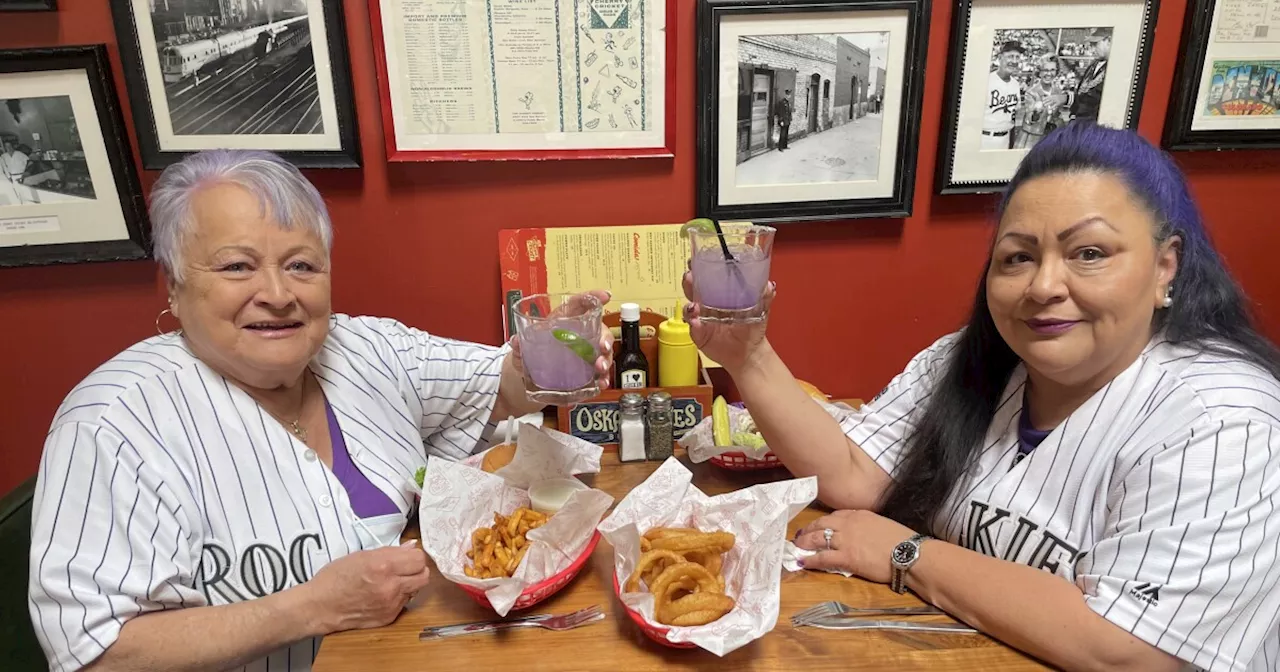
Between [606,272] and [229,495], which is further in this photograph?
[606,272]

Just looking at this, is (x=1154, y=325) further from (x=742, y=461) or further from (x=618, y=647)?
(x=618, y=647)

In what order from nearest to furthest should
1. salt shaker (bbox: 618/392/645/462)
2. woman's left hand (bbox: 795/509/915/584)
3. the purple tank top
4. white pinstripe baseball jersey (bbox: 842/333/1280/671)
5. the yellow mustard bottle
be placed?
white pinstripe baseball jersey (bbox: 842/333/1280/671) → woman's left hand (bbox: 795/509/915/584) → the purple tank top → salt shaker (bbox: 618/392/645/462) → the yellow mustard bottle

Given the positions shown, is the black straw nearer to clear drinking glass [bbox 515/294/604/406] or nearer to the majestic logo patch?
→ clear drinking glass [bbox 515/294/604/406]

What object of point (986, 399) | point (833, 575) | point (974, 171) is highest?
point (974, 171)

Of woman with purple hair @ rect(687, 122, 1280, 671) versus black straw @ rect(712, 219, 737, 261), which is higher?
black straw @ rect(712, 219, 737, 261)

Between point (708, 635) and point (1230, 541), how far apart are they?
33.2 inches

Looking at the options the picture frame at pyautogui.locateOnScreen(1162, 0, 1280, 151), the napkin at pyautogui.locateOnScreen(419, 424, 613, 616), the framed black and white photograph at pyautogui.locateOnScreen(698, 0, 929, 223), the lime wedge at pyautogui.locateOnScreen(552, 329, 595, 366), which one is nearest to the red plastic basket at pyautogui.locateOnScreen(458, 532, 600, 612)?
the napkin at pyautogui.locateOnScreen(419, 424, 613, 616)

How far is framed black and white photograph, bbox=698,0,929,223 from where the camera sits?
6.79ft

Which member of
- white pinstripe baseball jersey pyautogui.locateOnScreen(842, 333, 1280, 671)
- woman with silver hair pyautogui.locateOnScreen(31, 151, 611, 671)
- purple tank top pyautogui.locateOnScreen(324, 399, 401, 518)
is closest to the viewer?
white pinstripe baseball jersey pyautogui.locateOnScreen(842, 333, 1280, 671)

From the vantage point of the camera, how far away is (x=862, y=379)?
2.54m

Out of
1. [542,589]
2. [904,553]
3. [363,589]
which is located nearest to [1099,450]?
[904,553]

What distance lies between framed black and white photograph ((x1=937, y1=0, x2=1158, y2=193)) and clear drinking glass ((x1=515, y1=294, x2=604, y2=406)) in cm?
132

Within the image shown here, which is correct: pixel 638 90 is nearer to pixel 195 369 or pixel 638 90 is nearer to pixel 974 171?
pixel 974 171

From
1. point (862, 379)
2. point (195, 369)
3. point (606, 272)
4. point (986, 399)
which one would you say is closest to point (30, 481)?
point (195, 369)
